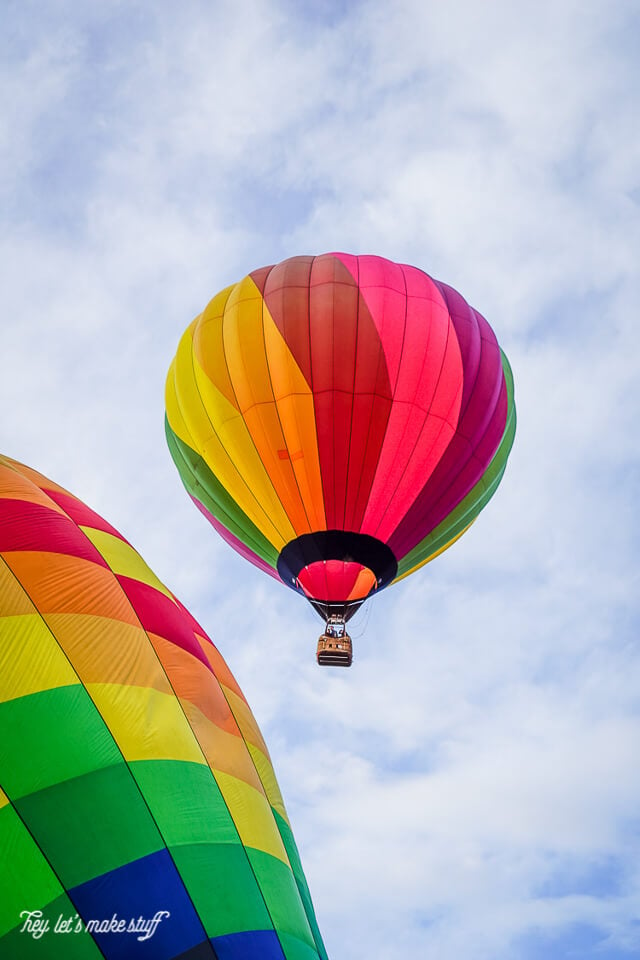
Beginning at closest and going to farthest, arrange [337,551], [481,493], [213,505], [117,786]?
[117,786] < [337,551] < [213,505] < [481,493]

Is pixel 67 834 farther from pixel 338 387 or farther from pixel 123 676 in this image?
pixel 338 387

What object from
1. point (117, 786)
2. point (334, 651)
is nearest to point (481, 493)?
point (334, 651)

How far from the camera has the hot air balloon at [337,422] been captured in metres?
12.3

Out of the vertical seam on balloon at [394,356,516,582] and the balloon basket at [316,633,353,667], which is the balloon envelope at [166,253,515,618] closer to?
the vertical seam on balloon at [394,356,516,582]

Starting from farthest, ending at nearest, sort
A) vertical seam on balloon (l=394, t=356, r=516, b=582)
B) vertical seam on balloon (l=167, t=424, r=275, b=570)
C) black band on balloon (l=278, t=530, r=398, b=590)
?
vertical seam on balloon (l=394, t=356, r=516, b=582)
vertical seam on balloon (l=167, t=424, r=275, b=570)
black band on balloon (l=278, t=530, r=398, b=590)

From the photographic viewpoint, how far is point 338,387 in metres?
12.4

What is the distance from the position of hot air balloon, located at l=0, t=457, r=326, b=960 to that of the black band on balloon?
22.3 feet

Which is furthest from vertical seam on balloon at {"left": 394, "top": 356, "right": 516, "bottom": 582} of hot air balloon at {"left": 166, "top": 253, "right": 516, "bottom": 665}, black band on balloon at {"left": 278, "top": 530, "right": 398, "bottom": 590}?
black band on balloon at {"left": 278, "top": 530, "right": 398, "bottom": 590}

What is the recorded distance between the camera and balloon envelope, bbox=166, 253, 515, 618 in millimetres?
12312

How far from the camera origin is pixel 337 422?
12320 mm

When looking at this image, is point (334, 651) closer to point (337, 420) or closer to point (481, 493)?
point (337, 420)

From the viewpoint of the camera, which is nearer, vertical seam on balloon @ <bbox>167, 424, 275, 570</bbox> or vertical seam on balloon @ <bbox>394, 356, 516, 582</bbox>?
vertical seam on balloon @ <bbox>167, 424, 275, 570</bbox>

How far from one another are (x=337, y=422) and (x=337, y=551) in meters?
1.56

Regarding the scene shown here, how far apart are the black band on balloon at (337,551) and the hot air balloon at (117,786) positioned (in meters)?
6.80
